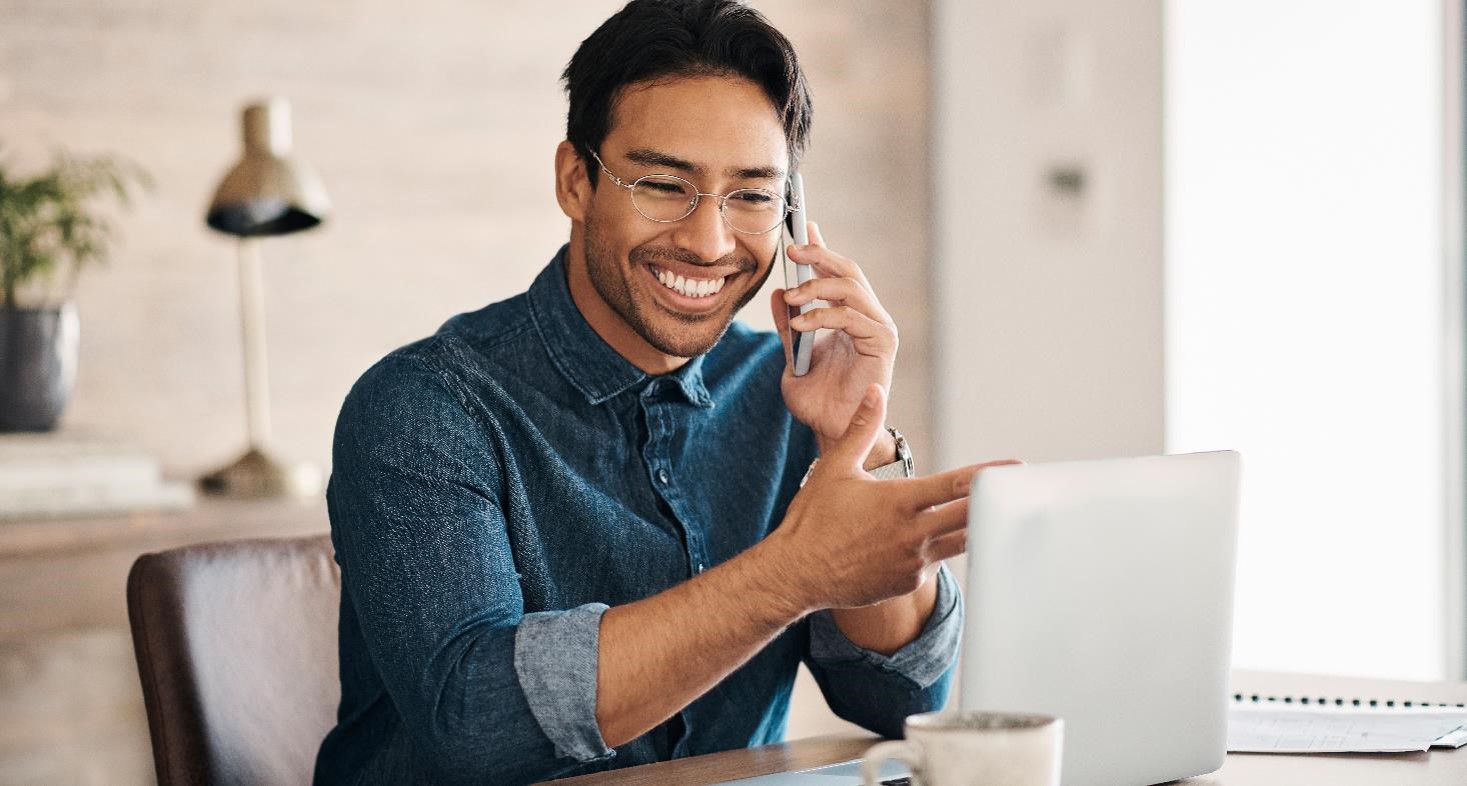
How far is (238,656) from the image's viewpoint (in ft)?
4.53

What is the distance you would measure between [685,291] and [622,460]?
7.0 inches

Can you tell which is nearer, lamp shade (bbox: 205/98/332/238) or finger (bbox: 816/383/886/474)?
finger (bbox: 816/383/886/474)

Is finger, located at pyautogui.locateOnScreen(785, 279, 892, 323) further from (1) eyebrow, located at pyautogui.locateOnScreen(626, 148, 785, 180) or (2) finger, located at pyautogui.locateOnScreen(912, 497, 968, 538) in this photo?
(2) finger, located at pyautogui.locateOnScreen(912, 497, 968, 538)

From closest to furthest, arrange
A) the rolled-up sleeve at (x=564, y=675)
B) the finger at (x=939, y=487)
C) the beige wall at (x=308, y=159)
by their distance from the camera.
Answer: the finger at (x=939, y=487) → the rolled-up sleeve at (x=564, y=675) → the beige wall at (x=308, y=159)

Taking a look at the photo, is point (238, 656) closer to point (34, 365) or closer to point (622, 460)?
point (622, 460)

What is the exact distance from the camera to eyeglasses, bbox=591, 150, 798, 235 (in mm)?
1443

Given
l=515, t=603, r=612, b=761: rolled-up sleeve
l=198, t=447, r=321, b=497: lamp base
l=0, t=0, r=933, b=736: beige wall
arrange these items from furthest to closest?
l=0, t=0, r=933, b=736: beige wall → l=198, t=447, r=321, b=497: lamp base → l=515, t=603, r=612, b=761: rolled-up sleeve

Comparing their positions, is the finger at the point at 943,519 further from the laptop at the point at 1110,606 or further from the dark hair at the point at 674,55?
the dark hair at the point at 674,55

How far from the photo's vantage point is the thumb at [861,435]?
1113 mm

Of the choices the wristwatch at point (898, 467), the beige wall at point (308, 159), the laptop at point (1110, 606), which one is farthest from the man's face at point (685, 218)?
the beige wall at point (308, 159)

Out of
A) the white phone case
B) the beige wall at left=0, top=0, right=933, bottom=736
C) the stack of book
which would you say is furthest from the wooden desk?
the beige wall at left=0, top=0, right=933, bottom=736

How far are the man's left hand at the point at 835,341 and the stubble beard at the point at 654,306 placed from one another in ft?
0.17

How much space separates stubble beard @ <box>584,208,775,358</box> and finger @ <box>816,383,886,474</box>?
0.35 m

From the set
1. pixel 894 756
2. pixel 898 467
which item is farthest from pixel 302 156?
pixel 894 756
